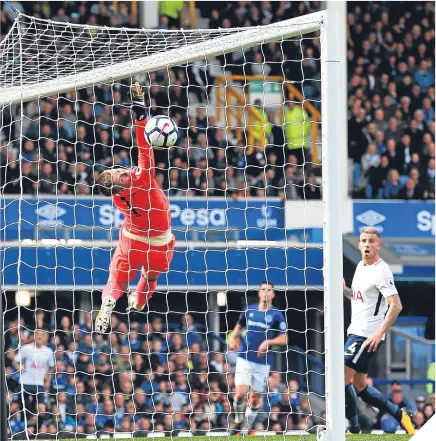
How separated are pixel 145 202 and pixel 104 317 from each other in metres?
1.08

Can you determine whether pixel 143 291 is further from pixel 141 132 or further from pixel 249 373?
pixel 249 373

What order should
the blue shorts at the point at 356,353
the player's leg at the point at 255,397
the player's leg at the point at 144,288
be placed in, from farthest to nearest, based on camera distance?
the player's leg at the point at 255,397, the player's leg at the point at 144,288, the blue shorts at the point at 356,353

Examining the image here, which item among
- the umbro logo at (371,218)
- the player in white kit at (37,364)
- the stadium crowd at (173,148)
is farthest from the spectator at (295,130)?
the player in white kit at (37,364)

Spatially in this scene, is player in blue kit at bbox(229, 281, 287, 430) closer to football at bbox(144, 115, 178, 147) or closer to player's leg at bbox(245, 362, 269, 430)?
player's leg at bbox(245, 362, 269, 430)

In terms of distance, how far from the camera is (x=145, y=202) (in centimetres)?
911

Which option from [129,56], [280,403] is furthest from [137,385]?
[129,56]

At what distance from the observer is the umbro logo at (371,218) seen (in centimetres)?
1808

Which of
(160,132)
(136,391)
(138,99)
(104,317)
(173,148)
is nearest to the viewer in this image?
(138,99)

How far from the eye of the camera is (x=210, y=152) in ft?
56.4

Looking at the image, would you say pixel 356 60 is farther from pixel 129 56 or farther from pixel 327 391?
pixel 327 391

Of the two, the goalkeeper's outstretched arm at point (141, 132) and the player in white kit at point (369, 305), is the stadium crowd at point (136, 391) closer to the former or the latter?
the goalkeeper's outstretched arm at point (141, 132)

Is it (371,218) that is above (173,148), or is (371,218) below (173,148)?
below

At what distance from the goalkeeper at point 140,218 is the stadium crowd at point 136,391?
3.96 metres

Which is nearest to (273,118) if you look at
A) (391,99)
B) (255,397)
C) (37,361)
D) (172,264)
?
(391,99)
